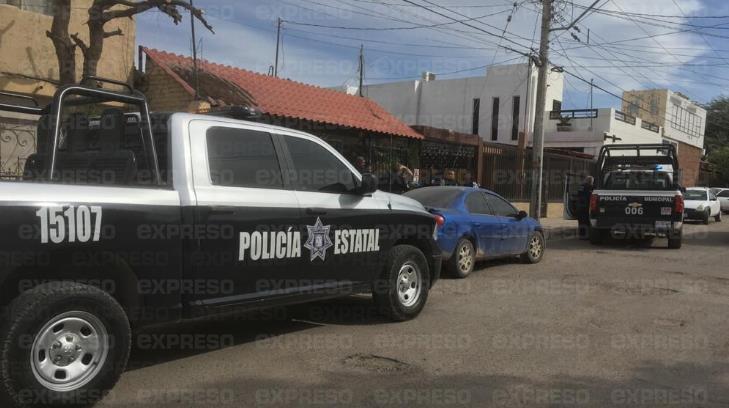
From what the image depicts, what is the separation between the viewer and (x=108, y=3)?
31.0 feet

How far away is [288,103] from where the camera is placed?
558 inches

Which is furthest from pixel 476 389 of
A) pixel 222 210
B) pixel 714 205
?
pixel 714 205

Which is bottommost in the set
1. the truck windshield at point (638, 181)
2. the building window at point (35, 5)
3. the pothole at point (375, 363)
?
the pothole at point (375, 363)

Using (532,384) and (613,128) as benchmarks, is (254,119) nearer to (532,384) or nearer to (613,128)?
(532,384)

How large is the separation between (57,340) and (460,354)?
10.3ft

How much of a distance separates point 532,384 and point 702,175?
55974 millimetres

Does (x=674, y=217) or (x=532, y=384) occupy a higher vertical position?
(x=674, y=217)

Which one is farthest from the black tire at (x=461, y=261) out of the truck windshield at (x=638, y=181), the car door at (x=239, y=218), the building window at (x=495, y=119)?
the building window at (x=495, y=119)

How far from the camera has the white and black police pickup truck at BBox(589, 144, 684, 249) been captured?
13807 mm

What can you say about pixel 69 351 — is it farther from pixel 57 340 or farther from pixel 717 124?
pixel 717 124

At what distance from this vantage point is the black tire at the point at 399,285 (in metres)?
6.26

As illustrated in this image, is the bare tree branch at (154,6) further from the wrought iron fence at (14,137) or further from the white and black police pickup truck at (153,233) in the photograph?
the white and black police pickup truck at (153,233)

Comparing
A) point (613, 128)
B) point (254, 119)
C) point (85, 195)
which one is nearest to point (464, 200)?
point (254, 119)

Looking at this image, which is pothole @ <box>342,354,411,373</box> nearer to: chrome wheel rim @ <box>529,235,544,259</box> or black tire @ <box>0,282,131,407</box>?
black tire @ <box>0,282,131,407</box>
